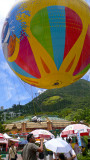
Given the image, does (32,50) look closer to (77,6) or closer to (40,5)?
(40,5)

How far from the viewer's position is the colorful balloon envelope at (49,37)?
24.1ft

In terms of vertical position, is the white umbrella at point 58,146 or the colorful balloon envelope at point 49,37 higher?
the colorful balloon envelope at point 49,37

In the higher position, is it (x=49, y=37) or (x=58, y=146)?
(x=49, y=37)

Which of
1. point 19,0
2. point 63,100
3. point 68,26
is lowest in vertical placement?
point 68,26

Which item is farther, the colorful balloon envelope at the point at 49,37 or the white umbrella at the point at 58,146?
the colorful balloon envelope at the point at 49,37

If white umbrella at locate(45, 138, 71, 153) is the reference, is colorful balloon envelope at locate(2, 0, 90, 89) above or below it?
above

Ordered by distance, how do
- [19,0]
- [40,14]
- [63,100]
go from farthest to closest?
[63,100], [19,0], [40,14]

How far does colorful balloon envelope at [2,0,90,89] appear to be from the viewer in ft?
24.1

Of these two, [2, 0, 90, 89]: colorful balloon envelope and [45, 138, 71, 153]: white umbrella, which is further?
[2, 0, 90, 89]: colorful balloon envelope

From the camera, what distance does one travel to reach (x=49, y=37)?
737 cm

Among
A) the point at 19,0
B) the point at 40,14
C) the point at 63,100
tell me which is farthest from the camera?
the point at 63,100

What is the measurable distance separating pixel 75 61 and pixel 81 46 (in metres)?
0.56

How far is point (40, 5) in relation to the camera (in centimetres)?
739

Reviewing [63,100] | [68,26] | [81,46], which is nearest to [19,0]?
[68,26]
